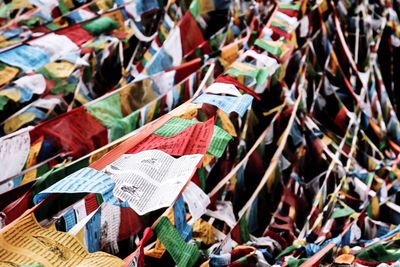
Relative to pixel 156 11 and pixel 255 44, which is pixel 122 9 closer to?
pixel 156 11

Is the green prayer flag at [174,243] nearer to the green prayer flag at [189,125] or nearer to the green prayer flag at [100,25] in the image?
the green prayer flag at [189,125]

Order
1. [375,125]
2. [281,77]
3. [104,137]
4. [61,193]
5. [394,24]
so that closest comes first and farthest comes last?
1. [61,193]
2. [104,137]
3. [281,77]
4. [375,125]
5. [394,24]

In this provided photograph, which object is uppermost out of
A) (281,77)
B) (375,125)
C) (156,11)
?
(156,11)

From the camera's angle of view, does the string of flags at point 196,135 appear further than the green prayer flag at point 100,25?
No

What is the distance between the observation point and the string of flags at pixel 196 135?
630mm

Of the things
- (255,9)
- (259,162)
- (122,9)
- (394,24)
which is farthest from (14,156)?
(394,24)

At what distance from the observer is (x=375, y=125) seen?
1262 mm

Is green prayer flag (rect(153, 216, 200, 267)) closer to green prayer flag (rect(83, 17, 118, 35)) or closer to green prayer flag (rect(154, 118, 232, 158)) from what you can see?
green prayer flag (rect(154, 118, 232, 158))

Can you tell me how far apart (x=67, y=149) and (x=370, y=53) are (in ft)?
2.90

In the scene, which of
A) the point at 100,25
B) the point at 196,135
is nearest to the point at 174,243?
the point at 196,135

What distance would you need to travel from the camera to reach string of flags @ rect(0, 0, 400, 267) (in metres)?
0.63

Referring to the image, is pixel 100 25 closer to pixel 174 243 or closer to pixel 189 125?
pixel 189 125

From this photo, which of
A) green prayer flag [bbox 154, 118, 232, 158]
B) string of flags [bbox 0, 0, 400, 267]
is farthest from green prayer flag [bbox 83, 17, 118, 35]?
green prayer flag [bbox 154, 118, 232, 158]

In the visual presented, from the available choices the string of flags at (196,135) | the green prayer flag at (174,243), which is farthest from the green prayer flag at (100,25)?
the green prayer flag at (174,243)
